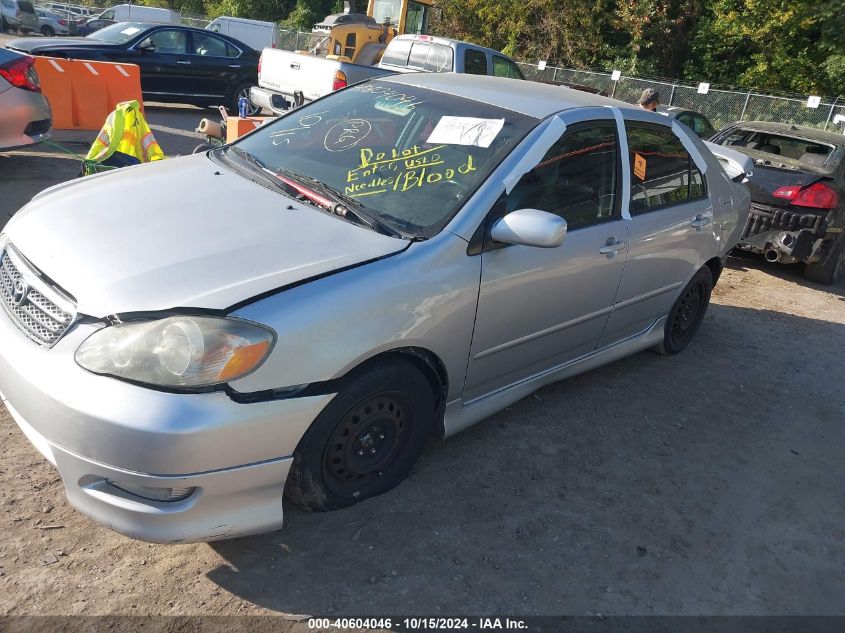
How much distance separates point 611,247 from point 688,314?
65.3 inches

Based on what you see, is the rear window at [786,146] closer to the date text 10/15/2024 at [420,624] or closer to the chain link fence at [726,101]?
the date text 10/15/2024 at [420,624]

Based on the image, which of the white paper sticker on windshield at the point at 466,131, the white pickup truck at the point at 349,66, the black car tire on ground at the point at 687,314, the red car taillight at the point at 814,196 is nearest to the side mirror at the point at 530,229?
the white paper sticker on windshield at the point at 466,131

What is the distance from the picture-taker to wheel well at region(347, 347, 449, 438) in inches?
111

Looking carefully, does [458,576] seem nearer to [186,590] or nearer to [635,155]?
[186,590]

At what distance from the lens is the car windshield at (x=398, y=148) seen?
321 centimetres

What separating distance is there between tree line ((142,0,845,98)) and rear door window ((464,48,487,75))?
1399 cm

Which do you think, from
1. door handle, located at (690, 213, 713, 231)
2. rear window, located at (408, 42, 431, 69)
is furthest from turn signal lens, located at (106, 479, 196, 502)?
rear window, located at (408, 42, 431, 69)

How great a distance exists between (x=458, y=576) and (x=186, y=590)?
3.31 ft

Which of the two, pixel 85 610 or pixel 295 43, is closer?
pixel 85 610

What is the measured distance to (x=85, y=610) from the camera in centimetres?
242

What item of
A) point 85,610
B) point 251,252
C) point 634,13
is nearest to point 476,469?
point 251,252

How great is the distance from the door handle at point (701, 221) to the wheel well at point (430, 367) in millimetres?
2319

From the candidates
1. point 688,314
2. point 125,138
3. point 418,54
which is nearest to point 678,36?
point 418,54

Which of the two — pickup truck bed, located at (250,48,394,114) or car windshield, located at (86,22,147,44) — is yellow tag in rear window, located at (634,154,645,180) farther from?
car windshield, located at (86,22,147,44)
